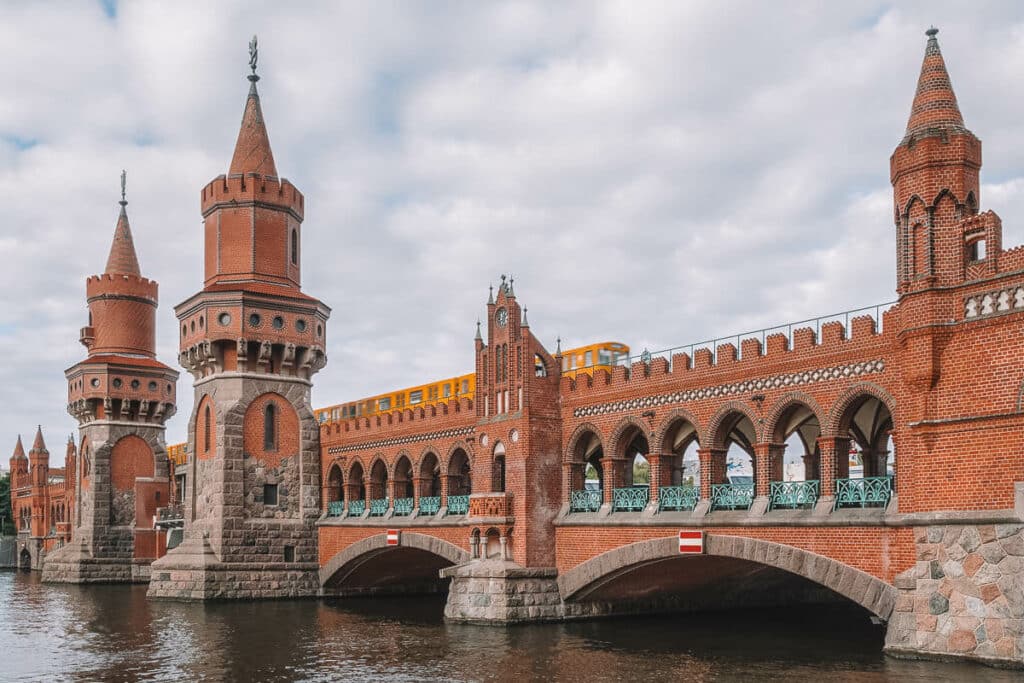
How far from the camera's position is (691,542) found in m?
27.8

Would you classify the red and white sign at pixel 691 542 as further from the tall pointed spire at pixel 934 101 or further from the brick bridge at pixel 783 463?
the tall pointed spire at pixel 934 101

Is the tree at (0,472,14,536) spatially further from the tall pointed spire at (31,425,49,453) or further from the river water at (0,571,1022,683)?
the river water at (0,571,1022,683)

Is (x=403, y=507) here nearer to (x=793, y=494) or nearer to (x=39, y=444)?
(x=793, y=494)

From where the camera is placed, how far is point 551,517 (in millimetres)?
33250

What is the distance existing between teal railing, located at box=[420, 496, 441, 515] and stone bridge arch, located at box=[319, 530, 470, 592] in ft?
2.98

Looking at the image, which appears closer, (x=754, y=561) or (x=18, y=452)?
(x=754, y=561)

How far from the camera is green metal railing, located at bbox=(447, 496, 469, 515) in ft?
122

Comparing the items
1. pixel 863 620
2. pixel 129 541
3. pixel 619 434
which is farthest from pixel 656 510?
pixel 129 541

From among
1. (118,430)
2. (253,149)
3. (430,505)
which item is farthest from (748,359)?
(118,430)

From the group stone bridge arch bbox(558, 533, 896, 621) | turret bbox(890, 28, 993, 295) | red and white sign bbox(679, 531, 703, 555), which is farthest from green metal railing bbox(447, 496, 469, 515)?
turret bbox(890, 28, 993, 295)

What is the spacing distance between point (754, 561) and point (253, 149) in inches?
1164

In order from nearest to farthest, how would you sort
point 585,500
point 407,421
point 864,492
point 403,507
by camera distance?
point 864,492, point 585,500, point 403,507, point 407,421

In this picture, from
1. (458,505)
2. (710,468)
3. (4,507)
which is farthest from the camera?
(4,507)

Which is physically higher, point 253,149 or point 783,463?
point 253,149
